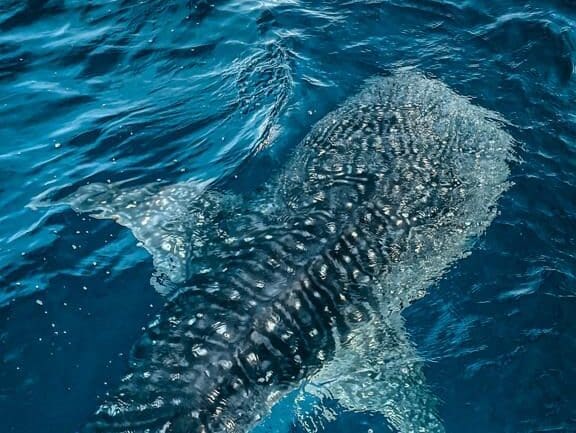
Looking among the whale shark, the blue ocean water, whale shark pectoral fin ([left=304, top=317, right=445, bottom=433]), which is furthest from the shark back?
the blue ocean water

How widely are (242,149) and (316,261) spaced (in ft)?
8.91

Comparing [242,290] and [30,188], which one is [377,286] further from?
[30,188]

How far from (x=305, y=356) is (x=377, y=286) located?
3.33ft

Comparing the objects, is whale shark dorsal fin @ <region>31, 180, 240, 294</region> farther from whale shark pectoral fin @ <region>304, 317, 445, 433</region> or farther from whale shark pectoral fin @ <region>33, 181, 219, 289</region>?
whale shark pectoral fin @ <region>304, 317, 445, 433</region>

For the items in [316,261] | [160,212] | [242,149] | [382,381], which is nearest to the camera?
[316,261]

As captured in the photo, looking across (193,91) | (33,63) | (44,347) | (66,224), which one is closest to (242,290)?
(44,347)

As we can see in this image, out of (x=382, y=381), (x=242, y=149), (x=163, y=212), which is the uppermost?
(x=242, y=149)

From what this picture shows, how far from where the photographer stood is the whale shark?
5.77 m

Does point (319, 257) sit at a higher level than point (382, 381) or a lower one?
higher

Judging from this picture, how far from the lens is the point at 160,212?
7.91m

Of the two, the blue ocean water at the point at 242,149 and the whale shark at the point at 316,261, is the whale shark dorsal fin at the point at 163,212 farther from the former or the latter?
the blue ocean water at the point at 242,149

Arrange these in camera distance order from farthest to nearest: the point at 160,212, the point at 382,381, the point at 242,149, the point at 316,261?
the point at 242,149 < the point at 160,212 < the point at 382,381 < the point at 316,261

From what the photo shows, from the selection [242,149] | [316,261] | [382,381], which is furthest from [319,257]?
[242,149]

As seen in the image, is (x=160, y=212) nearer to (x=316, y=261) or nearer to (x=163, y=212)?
(x=163, y=212)
